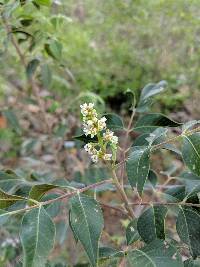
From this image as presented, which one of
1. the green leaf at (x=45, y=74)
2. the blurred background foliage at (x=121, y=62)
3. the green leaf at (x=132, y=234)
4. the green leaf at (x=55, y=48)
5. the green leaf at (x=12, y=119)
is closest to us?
the green leaf at (x=132, y=234)

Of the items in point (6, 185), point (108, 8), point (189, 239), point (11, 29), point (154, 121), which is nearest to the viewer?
point (189, 239)

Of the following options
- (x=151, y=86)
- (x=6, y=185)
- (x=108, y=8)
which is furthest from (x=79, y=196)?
(x=108, y=8)

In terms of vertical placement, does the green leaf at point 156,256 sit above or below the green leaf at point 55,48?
below

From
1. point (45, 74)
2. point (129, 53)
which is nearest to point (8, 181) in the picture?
point (45, 74)

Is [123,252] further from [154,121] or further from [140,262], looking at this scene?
[154,121]

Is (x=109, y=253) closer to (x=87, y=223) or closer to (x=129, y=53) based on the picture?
(x=87, y=223)

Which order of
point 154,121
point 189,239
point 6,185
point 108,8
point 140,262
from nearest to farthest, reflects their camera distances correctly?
1. point 140,262
2. point 189,239
3. point 154,121
4. point 6,185
5. point 108,8

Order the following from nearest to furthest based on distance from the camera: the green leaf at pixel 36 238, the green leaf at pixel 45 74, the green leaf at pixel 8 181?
the green leaf at pixel 36 238
the green leaf at pixel 8 181
the green leaf at pixel 45 74

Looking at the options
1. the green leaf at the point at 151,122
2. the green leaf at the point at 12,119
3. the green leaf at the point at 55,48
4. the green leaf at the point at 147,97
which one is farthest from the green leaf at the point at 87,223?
the green leaf at the point at 12,119

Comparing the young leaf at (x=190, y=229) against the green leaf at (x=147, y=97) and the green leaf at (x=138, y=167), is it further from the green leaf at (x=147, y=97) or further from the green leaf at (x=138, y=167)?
the green leaf at (x=147, y=97)
